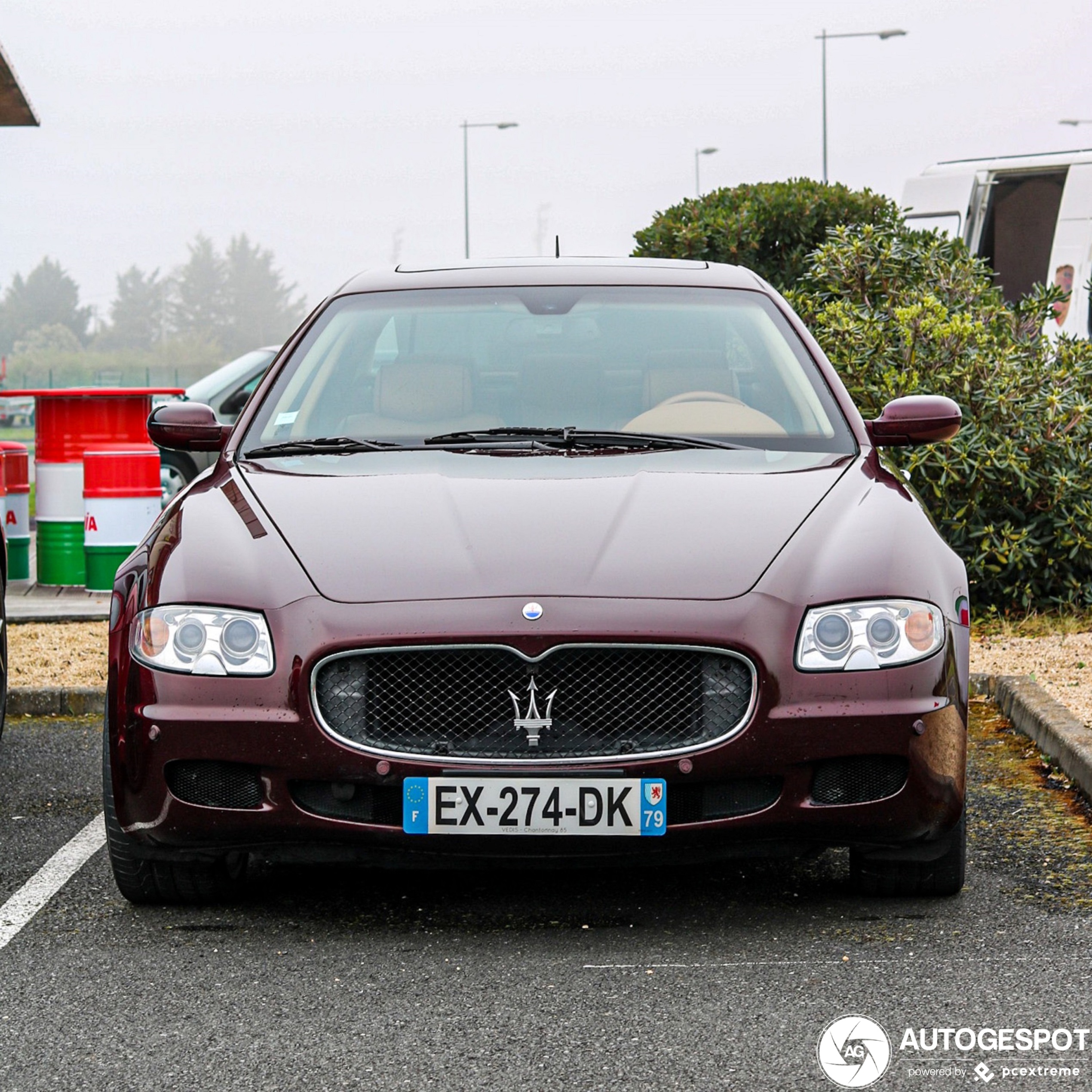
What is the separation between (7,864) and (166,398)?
13.9 metres

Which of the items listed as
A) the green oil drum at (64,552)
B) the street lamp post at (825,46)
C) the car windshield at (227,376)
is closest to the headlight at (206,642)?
the green oil drum at (64,552)

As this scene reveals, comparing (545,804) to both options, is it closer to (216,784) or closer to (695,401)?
(216,784)

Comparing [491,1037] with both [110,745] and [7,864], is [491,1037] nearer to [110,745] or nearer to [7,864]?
[110,745]

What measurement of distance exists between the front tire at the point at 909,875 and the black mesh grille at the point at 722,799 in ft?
1.49

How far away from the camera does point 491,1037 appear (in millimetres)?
3383

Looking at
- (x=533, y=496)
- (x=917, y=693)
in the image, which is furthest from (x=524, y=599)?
(x=917, y=693)

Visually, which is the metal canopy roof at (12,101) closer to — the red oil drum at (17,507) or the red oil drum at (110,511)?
the red oil drum at (17,507)

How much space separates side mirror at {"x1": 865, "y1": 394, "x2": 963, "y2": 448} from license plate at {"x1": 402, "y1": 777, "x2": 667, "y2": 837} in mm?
1605

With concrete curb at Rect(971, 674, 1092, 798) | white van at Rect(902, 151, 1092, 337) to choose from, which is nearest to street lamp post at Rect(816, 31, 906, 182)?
white van at Rect(902, 151, 1092, 337)

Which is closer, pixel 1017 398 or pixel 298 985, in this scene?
pixel 298 985

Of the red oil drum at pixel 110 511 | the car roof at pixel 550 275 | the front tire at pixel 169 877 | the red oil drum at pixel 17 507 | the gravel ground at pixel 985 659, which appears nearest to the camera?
the front tire at pixel 169 877

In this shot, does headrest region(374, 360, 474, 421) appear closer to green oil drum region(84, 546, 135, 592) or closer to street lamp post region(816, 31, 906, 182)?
green oil drum region(84, 546, 135, 592)

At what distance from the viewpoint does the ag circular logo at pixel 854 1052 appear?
10.5ft

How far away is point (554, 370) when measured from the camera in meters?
5.20
